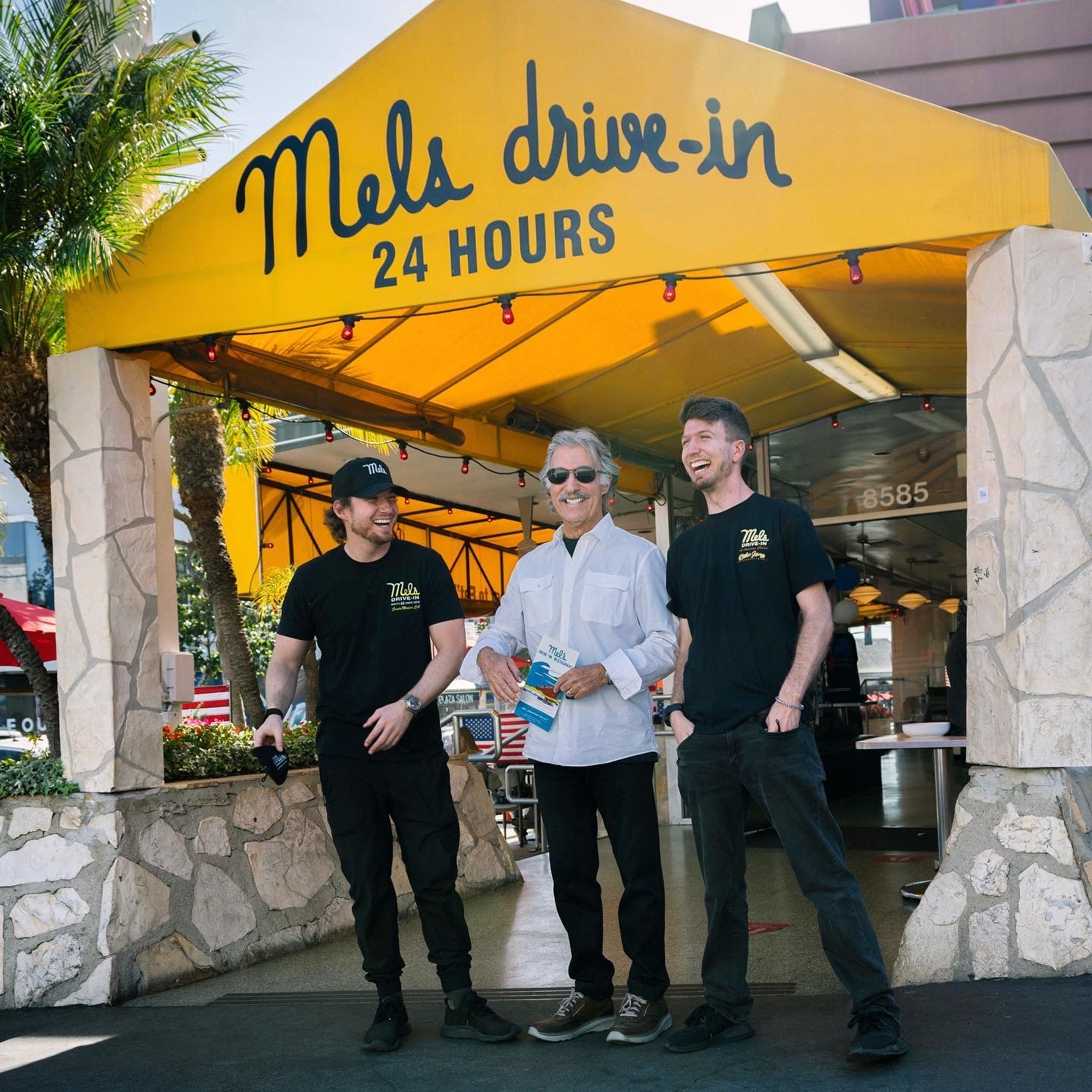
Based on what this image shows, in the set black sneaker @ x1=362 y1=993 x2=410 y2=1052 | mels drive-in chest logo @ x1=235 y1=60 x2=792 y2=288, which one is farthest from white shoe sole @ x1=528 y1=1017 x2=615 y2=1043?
mels drive-in chest logo @ x1=235 y1=60 x2=792 y2=288

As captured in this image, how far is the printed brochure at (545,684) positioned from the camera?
4105mm

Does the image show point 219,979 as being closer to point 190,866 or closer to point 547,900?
point 190,866

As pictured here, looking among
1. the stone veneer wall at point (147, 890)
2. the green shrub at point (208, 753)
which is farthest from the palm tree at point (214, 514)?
the stone veneer wall at point (147, 890)

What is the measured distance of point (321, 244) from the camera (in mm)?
5598

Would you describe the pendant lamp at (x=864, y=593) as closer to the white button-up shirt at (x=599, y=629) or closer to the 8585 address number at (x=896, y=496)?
the 8585 address number at (x=896, y=496)

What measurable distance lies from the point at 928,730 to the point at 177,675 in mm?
4371

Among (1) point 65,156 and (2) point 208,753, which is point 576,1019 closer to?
(2) point 208,753

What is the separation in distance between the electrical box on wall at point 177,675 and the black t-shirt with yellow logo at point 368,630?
3.32 meters

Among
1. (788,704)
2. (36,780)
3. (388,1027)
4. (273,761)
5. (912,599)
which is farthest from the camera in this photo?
(912,599)

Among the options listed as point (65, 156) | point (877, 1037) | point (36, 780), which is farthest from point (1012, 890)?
point (65, 156)

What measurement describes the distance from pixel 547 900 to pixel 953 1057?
407 centimetres

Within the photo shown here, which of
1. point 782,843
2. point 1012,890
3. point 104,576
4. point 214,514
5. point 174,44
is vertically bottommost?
point 1012,890

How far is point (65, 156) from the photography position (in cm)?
571

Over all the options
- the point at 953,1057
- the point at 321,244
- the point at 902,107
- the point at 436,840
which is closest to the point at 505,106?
the point at 321,244
